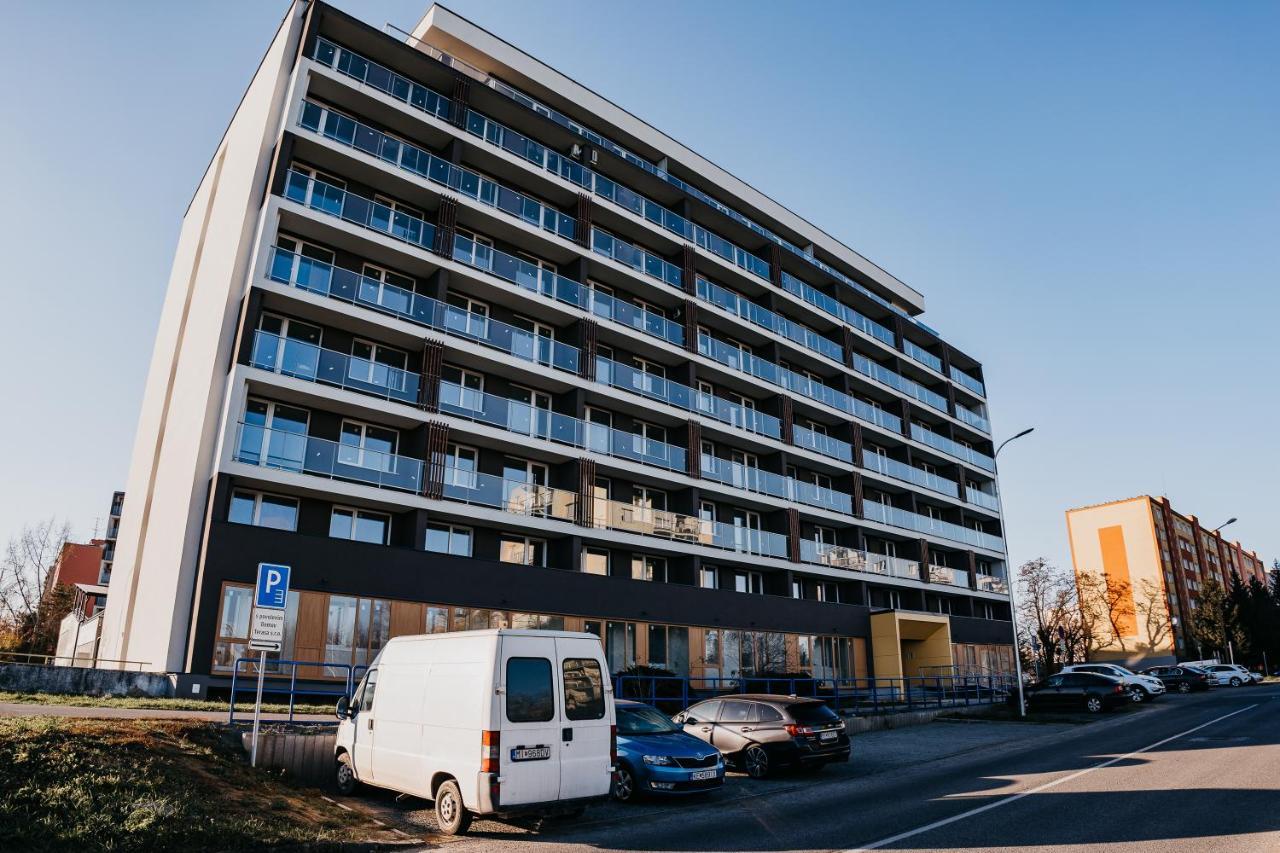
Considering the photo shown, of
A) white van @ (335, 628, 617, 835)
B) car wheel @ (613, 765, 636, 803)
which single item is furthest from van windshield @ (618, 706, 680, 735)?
white van @ (335, 628, 617, 835)

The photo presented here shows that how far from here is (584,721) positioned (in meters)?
10.3

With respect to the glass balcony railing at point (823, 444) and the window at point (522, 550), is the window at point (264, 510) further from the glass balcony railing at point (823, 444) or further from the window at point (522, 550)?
the glass balcony railing at point (823, 444)

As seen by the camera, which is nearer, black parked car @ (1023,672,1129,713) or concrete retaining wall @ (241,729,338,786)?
concrete retaining wall @ (241,729,338,786)

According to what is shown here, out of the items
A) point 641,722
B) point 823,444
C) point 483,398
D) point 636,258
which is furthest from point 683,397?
point 641,722

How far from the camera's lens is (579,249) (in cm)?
2944

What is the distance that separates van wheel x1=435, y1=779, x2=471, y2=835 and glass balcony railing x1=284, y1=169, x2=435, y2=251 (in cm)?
1847

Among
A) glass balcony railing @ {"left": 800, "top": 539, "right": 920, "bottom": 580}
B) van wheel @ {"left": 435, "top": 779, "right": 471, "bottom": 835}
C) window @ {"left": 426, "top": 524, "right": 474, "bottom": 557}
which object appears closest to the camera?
van wheel @ {"left": 435, "top": 779, "right": 471, "bottom": 835}

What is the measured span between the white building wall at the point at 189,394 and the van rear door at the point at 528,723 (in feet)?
42.6

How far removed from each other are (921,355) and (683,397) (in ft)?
77.7

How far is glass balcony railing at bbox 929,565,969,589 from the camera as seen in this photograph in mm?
42781

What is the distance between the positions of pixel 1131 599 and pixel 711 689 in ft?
239

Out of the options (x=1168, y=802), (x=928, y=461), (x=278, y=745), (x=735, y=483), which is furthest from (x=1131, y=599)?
(x=278, y=745)

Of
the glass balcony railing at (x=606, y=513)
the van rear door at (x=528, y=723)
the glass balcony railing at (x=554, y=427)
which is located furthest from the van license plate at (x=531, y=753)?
the glass balcony railing at (x=554, y=427)

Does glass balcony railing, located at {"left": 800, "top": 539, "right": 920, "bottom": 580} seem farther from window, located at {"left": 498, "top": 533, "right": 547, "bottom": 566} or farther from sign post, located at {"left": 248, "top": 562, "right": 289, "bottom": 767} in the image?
sign post, located at {"left": 248, "top": 562, "right": 289, "bottom": 767}
